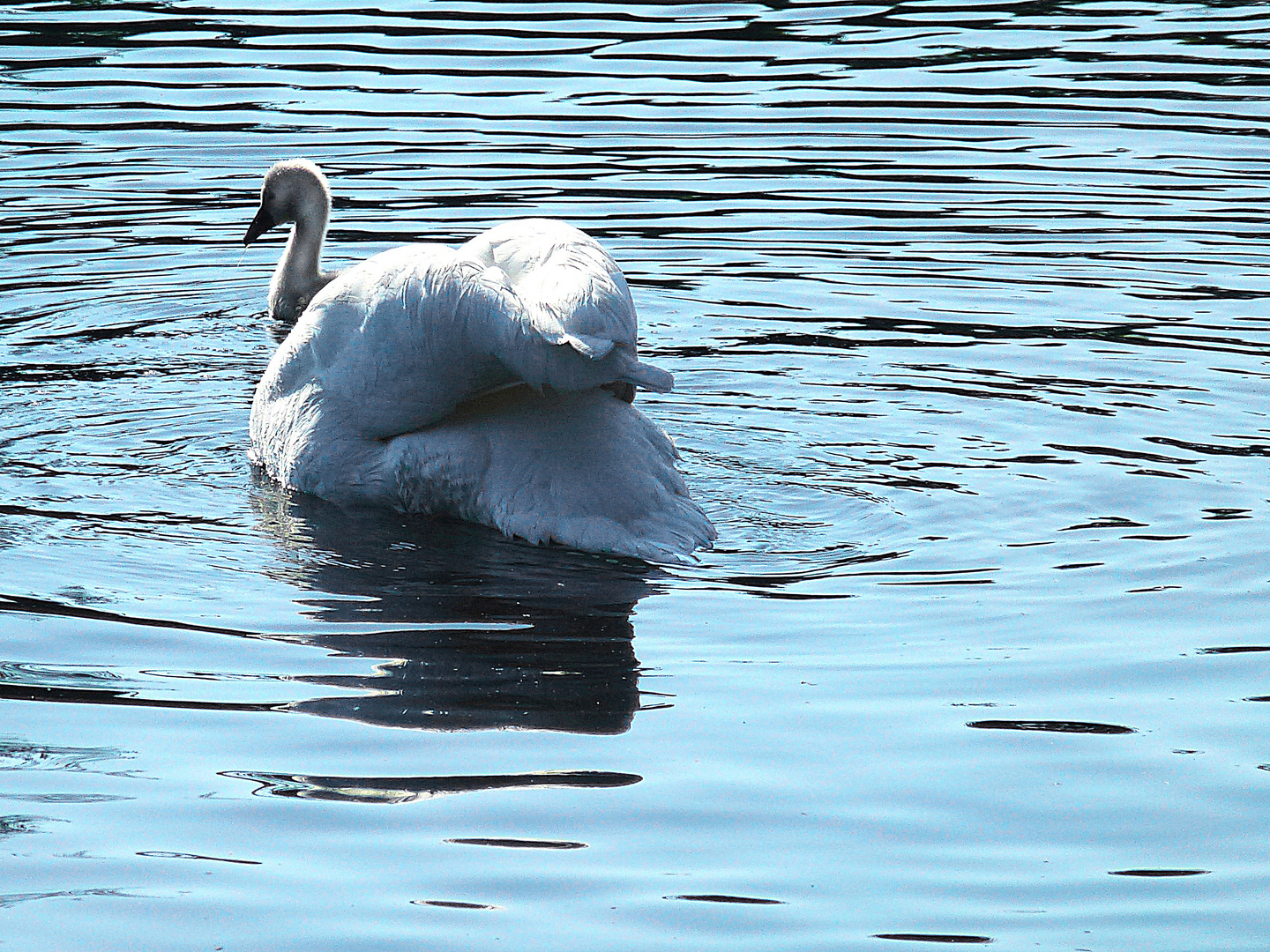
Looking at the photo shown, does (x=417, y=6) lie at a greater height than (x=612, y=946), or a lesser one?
greater

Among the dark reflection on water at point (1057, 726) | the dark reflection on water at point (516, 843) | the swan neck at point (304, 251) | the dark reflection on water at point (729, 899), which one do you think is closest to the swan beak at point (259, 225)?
the swan neck at point (304, 251)

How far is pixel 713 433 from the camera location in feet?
26.9

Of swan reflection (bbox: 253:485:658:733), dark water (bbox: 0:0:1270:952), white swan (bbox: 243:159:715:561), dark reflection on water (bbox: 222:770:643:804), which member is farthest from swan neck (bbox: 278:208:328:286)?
dark reflection on water (bbox: 222:770:643:804)

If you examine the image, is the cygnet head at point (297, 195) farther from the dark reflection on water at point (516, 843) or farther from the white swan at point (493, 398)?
the dark reflection on water at point (516, 843)

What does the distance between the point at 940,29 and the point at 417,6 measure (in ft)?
15.0

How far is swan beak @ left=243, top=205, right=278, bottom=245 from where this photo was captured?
11.6m

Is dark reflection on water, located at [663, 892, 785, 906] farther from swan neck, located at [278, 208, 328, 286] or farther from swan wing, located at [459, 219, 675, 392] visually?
swan neck, located at [278, 208, 328, 286]

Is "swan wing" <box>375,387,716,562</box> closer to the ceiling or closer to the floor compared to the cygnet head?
closer to the floor

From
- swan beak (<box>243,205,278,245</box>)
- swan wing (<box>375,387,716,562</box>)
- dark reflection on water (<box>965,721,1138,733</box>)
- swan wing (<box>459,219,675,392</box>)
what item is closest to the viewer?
dark reflection on water (<box>965,721,1138,733</box>)

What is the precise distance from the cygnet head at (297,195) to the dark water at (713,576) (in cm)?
49

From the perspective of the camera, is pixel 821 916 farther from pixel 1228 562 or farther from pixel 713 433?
pixel 713 433

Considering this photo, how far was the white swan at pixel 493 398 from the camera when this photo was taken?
641cm

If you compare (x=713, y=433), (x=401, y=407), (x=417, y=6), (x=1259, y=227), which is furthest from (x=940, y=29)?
(x=401, y=407)

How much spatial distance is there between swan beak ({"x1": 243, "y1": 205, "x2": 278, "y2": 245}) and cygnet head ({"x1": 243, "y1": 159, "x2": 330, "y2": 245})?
0.02 meters
